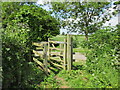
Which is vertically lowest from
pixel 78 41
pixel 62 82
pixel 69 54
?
pixel 62 82

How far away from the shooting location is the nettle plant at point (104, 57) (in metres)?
2.40

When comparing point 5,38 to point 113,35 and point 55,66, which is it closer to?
point 113,35

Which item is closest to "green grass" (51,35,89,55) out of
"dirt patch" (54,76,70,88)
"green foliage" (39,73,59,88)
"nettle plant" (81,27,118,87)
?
"nettle plant" (81,27,118,87)

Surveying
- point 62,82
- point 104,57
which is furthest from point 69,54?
point 104,57

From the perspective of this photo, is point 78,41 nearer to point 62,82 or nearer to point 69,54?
point 69,54

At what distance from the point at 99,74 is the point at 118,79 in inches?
15.9

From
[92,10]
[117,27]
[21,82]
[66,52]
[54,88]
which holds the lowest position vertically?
[54,88]

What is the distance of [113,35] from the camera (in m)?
2.50

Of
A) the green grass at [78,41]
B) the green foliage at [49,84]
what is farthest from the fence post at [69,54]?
the green foliage at [49,84]

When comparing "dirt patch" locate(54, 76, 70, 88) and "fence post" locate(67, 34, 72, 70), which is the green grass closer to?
"fence post" locate(67, 34, 72, 70)

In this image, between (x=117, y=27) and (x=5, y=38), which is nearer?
(x=5, y=38)

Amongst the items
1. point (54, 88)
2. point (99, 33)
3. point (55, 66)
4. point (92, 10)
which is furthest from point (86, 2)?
point (54, 88)

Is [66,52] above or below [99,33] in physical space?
below

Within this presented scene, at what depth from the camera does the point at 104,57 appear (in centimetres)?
258
